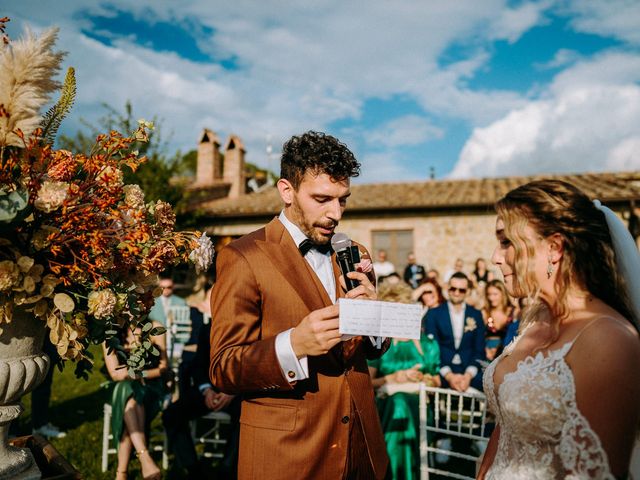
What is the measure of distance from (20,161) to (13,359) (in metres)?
0.72

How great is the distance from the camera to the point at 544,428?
5.62 feet

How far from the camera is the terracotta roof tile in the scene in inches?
594

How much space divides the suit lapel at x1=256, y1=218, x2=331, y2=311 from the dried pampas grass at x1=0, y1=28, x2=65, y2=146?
108 centimetres

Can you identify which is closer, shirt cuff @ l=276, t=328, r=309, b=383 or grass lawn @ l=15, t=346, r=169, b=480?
shirt cuff @ l=276, t=328, r=309, b=383

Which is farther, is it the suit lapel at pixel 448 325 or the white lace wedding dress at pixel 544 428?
the suit lapel at pixel 448 325

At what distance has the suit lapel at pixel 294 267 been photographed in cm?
216

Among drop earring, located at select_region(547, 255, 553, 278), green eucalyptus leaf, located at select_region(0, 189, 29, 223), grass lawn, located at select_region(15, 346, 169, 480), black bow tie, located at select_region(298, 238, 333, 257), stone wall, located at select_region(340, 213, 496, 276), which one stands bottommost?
grass lawn, located at select_region(15, 346, 169, 480)

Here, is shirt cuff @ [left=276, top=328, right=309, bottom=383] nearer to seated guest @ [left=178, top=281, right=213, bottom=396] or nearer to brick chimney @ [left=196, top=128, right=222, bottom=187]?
seated guest @ [left=178, top=281, right=213, bottom=396]

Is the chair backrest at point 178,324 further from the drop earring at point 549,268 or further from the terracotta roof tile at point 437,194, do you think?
the terracotta roof tile at point 437,194

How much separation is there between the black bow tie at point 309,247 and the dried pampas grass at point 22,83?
125 centimetres

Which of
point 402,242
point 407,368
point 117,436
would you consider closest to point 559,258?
point 407,368

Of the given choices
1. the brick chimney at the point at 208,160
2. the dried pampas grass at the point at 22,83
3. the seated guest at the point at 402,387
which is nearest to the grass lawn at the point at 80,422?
the seated guest at the point at 402,387

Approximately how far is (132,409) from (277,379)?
3320 mm

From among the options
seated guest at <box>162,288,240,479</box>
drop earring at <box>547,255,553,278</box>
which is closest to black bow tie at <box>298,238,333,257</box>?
drop earring at <box>547,255,553,278</box>
